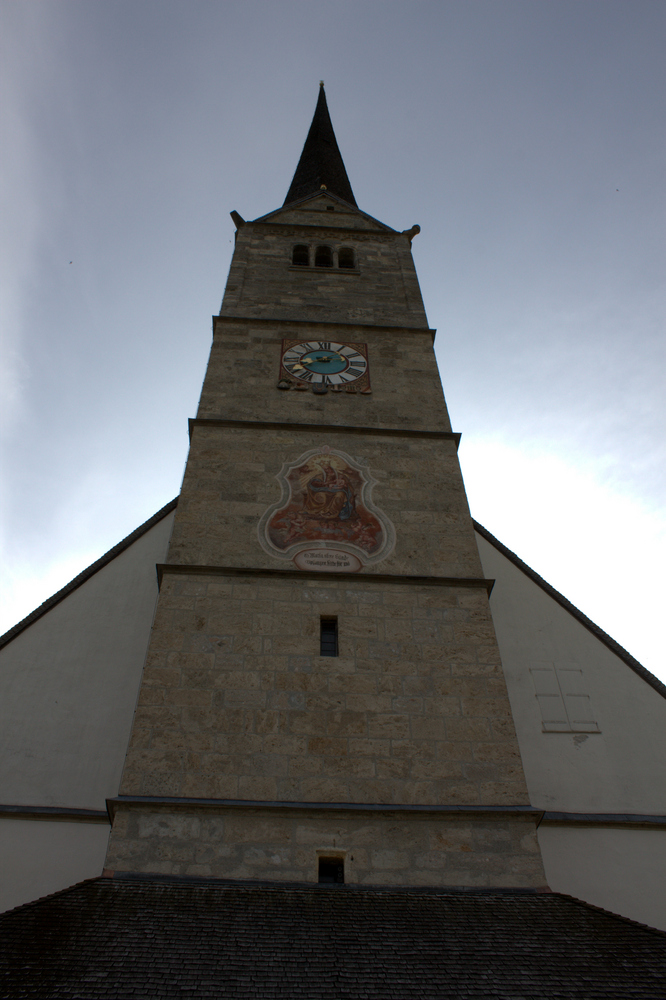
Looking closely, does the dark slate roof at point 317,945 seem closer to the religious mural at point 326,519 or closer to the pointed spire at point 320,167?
the religious mural at point 326,519

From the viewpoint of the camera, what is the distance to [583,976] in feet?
13.9

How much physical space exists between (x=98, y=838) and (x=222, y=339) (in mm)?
6543

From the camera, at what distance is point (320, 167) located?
2075 centimetres

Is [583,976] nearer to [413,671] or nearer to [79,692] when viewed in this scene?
[413,671]

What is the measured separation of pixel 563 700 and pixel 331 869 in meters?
3.66

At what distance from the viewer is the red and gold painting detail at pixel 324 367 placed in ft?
32.0

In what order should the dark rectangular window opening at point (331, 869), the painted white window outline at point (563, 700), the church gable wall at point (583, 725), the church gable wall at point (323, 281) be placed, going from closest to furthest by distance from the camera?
the dark rectangular window opening at point (331, 869) → the church gable wall at point (583, 725) → the painted white window outline at point (563, 700) → the church gable wall at point (323, 281)

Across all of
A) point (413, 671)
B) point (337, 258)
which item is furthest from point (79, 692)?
point (337, 258)

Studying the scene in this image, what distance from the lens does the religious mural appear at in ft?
24.3

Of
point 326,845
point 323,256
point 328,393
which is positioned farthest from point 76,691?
point 323,256

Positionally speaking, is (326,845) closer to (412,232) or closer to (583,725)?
(583,725)

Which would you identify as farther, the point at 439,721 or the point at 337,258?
the point at 337,258

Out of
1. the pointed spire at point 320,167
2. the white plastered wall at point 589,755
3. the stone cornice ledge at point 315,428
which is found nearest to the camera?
the white plastered wall at point 589,755

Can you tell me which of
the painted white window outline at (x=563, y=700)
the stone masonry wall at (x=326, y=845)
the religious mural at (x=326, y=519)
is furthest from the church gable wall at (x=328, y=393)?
the stone masonry wall at (x=326, y=845)
